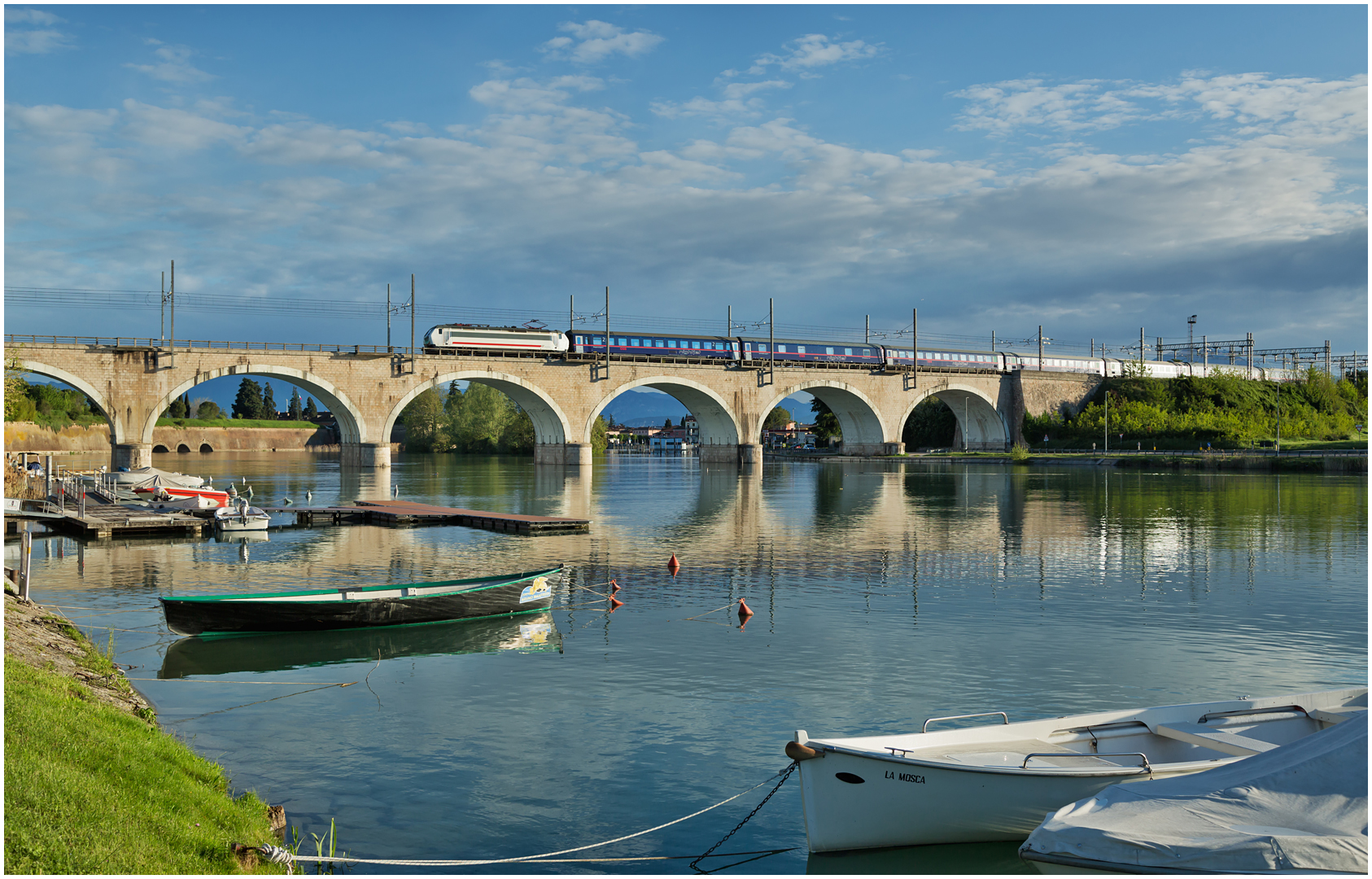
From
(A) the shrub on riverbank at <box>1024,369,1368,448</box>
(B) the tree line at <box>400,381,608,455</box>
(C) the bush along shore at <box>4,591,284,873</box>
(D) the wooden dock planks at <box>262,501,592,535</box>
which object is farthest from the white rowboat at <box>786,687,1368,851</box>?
(B) the tree line at <box>400,381,608,455</box>

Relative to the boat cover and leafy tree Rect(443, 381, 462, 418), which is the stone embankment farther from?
the boat cover

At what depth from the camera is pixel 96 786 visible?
222 inches

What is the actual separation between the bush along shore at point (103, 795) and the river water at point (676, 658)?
0.77 meters

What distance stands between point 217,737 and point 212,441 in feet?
345

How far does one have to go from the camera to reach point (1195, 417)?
249 feet

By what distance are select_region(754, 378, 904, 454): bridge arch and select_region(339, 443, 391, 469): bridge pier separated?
79.2 feet

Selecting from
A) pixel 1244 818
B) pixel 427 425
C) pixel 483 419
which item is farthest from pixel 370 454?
pixel 427 425

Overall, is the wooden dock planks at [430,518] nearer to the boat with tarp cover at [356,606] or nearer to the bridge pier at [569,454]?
the boat with tarp cover at [356,606]

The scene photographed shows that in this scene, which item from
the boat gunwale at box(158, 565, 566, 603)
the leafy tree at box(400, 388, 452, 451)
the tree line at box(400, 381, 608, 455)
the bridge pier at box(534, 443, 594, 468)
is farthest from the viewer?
the leafy tree at box(400, 388, 452, 451)

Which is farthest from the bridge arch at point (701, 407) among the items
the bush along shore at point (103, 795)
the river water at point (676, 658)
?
the bush along shore at point (103, 795)

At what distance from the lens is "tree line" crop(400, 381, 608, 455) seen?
95.5 metres

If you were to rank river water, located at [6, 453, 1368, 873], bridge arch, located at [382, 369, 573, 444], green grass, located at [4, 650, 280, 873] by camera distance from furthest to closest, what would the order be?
bridge arch, located at [382, 369, 573, 444] < river water, located at [6, 453, 1368, 873] < green grass, located at [4, 650, 280, 873]

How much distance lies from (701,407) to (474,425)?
38387 mm

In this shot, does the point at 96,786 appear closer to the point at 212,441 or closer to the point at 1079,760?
the point at 1079,760
